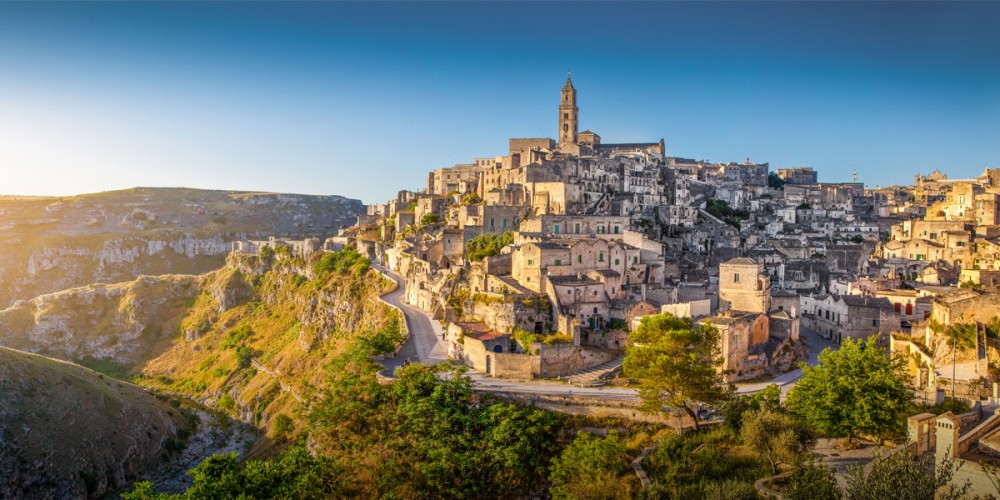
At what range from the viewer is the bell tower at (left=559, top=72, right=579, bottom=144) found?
3231 inches

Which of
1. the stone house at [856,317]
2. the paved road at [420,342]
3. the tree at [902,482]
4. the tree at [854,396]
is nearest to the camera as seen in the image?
the tree at [902,482]

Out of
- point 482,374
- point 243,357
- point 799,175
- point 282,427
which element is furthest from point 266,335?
point 799,175

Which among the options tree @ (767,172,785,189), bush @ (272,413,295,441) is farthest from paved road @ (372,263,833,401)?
tree @ (767,172,785,189)

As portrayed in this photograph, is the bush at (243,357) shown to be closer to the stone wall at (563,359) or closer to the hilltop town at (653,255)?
the hilltop town at (653,255)

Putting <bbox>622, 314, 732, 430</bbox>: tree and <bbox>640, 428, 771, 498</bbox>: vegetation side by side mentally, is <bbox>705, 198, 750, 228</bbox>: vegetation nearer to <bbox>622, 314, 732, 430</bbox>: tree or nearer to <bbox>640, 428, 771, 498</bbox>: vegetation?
<bbox>622, 314, 732, 430</bbox>: tree

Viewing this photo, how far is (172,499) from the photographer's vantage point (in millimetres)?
20172

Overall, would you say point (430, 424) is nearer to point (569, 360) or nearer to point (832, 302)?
point (569, 360)

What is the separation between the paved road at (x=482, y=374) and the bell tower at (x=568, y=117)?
3854 cm

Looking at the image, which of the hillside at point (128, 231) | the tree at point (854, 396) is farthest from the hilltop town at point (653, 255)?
the hillside at point (128, 231)

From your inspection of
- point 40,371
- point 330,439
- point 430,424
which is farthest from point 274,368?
point 430,424

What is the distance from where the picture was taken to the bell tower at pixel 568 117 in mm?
82062

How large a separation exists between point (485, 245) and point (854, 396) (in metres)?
31.3

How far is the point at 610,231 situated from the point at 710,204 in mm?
22857

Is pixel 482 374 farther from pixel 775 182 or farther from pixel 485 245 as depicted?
pixel 775 182
